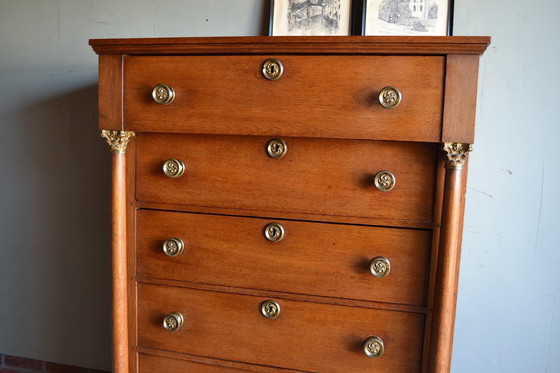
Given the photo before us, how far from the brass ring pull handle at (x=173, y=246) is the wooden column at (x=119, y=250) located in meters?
0.12

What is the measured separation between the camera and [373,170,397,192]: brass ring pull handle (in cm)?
120

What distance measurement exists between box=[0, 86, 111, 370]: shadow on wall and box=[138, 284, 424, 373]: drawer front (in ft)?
2.36

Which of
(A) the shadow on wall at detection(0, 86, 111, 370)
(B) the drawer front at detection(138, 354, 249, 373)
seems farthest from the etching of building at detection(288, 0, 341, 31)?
(B) the drawer front at detection(138, 354, 249, 373)

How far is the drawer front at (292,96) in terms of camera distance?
115 cm

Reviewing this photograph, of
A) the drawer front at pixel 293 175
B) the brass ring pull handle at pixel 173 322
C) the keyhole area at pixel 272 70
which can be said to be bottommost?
the brass ring pull handle at pixel 173 322

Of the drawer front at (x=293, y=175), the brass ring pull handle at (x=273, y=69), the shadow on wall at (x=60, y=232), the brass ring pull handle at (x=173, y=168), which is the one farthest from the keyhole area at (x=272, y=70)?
the shadow on wall at (x=60, y=232)

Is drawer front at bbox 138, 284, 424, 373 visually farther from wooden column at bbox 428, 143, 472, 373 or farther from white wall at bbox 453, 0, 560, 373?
white wall at bbox 453, 0, 560, 373

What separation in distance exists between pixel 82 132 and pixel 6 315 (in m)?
0.91

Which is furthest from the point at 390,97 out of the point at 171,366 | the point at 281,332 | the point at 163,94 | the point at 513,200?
the point at 171,366

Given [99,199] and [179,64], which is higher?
[179,64]

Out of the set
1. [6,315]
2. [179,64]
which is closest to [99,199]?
[6,315]

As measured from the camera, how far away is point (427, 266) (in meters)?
1.22

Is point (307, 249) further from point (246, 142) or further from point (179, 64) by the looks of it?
point (179, 64)

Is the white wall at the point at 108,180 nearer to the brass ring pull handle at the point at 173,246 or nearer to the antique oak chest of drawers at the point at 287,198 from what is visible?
the antique oak chest of drawers at the point at 287,198
